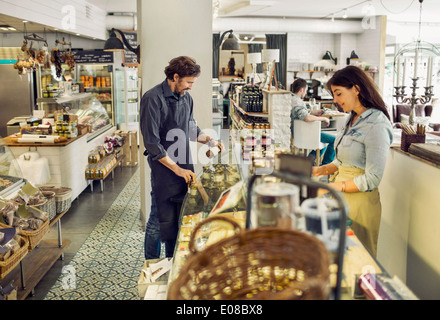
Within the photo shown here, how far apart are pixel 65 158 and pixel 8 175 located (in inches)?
59.1

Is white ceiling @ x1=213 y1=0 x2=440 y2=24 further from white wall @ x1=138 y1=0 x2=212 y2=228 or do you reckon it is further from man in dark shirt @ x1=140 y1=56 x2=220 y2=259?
man in dark shirt @ x1=140 y1=56 x2=220 y2=259

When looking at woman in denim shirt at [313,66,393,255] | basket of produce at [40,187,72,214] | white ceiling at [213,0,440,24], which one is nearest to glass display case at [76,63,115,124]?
white ceiling at [213,0,440,24]

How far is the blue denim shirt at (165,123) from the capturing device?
328 cm

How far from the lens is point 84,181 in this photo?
6828mm

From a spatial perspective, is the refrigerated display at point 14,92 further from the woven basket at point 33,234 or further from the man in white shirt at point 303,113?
the woven basket at point 33,234

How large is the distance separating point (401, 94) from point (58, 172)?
4309mm

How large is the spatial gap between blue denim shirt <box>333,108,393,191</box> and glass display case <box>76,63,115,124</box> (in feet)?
28.0

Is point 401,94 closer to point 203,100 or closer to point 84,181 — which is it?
point 203,100

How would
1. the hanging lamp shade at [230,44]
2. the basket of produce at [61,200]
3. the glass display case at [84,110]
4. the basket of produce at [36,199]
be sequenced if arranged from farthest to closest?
1. the glass display case at [84,110]
2. the hanging lamp shade at [230,44]
3. the basket of produce at [61,200]
4. the basket of produce at [36,199]

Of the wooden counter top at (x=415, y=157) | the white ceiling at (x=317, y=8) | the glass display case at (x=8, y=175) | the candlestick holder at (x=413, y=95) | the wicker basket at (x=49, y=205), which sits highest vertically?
the white ceiling at (x=317, y=8)

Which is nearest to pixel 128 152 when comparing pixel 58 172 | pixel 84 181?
pixel 84 181

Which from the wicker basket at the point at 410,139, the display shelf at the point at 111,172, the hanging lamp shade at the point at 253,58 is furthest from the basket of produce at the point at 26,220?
the hanging lamp shade at the point at 253,58

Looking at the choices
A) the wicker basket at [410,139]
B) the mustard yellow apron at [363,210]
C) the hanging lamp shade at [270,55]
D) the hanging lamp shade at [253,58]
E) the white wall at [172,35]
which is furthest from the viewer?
the hanging lamp shade at [253,58]

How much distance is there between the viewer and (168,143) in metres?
3.46
